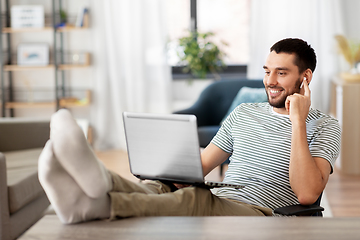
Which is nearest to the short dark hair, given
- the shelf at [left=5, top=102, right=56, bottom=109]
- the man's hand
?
the man's hand

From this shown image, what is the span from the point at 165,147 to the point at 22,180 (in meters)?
1.29

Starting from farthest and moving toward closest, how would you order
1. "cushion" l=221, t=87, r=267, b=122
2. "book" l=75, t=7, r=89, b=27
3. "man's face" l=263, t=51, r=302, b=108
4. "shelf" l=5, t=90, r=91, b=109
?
"shelf" l=5, t=90, r=91, b=109, "book" l=75, t=7, r=89, b=27, "cushion" l=221, t=87, r=267, b=122, "man's face" l=263, t=51, r=302, b=108

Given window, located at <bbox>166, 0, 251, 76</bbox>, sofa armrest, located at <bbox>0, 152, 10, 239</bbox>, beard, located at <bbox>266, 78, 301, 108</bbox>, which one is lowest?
sofa armrest, located at <bbox>0, 152, 10, 239</bbox>

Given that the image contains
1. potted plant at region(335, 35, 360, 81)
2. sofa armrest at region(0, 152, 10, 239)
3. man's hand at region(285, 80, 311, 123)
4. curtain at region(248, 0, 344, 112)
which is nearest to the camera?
man's hand at region(285, 80, 311, 123)

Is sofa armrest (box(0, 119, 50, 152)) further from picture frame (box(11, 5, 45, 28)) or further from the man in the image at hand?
picture frame (box(11, 5, 45, 28))

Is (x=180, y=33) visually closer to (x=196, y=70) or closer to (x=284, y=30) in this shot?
(x=196, y=70)

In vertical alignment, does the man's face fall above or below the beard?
above

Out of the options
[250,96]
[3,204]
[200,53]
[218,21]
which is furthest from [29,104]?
[3,204]

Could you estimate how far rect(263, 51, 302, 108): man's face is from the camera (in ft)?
5.57

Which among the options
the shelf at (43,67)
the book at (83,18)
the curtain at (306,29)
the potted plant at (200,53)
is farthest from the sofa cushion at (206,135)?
the book at (83,18)

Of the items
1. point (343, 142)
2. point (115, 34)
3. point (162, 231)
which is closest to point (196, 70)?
point (115, 34)

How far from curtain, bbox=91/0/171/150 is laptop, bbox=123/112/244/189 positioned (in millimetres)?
3517

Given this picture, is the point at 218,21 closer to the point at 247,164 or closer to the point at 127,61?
the point at 127,61

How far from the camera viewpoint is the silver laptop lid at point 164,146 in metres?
1.23
